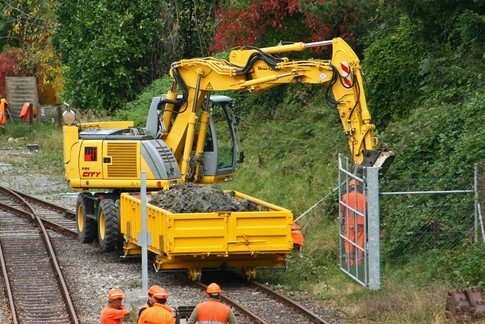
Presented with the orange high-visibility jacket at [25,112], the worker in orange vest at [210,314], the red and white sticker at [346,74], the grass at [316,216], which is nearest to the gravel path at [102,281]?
the grass at [316,216]

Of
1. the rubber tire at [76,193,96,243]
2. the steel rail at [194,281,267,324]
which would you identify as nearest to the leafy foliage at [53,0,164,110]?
the rubber tire at [76,193,96,243]

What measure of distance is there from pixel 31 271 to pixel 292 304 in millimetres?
6620

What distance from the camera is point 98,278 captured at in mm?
23234

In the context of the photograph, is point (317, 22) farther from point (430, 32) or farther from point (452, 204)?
point (452, 204)

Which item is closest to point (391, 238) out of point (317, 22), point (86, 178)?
point (86, 178)

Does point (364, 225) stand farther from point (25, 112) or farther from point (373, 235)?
point (25, 112)

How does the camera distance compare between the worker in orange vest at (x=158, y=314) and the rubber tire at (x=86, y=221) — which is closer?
the worker in orange vest at (x=158, y=314)

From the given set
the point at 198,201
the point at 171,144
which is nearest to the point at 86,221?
the point at 171,144

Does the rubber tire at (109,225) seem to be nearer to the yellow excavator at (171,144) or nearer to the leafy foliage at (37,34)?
the yellow excavator at (171,144)

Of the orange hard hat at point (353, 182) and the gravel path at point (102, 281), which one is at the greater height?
the orange hard hat at point (353, 182)

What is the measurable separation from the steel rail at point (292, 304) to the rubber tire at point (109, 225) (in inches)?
170

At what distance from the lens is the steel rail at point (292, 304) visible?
1877 centimetres

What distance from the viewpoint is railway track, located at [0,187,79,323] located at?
795 inches

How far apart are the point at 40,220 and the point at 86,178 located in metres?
4.85
